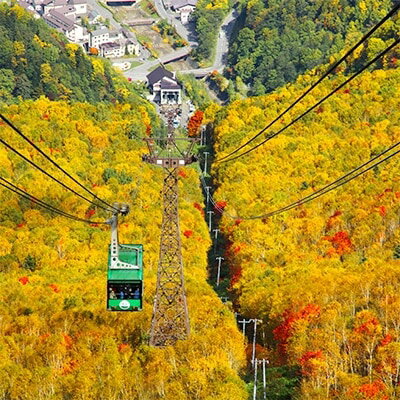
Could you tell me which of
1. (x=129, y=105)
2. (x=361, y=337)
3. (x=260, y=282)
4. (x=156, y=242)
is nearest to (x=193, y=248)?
(x=156, y=242)

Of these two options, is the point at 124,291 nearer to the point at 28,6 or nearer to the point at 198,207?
the point at 198,207

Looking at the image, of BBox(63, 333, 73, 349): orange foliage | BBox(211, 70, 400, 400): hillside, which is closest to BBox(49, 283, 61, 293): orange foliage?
BBox(63, 333, 73, 349): orange foliage

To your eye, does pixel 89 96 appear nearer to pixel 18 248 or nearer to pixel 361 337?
pixel 18 248

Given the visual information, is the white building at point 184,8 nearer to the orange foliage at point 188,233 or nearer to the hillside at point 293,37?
the hillside at point 293,37

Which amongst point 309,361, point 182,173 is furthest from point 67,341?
point 182,173

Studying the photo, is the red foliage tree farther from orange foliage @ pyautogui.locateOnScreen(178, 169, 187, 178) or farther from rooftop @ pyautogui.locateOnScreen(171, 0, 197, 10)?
rooftop @ pyautogui.locateOnScreen(171, 0, 197, 10)

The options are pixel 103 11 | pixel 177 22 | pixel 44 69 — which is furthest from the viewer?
pixel 177 22

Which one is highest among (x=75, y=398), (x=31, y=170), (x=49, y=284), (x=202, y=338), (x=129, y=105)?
(x=129, y=105)
